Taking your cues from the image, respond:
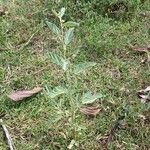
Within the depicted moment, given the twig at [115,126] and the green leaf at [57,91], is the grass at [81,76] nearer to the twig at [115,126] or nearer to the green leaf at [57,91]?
the twig at [115,126]

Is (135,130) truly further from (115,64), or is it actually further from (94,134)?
(115,64)

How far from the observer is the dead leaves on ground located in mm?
2965

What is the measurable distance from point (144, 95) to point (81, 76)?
0.50 metres

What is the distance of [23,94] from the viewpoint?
3041mm

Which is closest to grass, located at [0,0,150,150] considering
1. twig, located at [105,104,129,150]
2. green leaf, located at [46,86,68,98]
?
twig, located at [105,104,129,150]

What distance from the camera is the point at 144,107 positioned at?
2893 mm

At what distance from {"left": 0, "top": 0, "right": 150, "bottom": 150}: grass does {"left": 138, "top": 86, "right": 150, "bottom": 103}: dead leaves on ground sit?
1.7 inches

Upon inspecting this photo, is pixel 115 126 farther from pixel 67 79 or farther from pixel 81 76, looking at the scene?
pixel 81 76

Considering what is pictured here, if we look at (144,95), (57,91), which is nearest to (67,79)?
(57,91)

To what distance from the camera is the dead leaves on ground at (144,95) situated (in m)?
2.96

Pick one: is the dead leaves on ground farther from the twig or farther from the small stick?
the small stick

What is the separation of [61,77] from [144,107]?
26.9 inches

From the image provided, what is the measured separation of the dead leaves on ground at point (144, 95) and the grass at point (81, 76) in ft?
0.14

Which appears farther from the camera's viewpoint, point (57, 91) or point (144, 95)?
point (144, 95)
